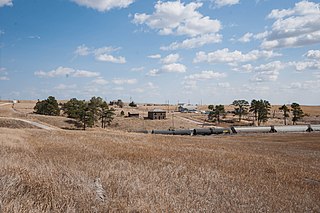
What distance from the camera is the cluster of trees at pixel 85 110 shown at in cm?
9350

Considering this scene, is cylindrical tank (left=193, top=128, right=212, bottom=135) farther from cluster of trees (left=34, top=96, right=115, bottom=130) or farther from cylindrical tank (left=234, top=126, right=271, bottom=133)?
cluster of trees (left=34, top=96, right=115, bottom=130)

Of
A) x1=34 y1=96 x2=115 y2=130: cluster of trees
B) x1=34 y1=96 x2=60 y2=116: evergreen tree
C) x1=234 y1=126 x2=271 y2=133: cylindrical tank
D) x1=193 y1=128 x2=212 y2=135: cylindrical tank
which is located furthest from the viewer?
x1=34 y1=96 x2=60 y2=116: evergreen tree

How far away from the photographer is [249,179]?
571 inches

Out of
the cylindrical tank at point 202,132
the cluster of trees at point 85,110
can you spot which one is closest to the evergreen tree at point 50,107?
the cluster of trees at point 85,110

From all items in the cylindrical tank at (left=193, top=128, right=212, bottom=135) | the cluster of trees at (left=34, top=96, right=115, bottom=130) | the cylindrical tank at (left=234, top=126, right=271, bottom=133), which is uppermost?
the cluster of trees at (left=34, top=96, right=115, bottom=130)

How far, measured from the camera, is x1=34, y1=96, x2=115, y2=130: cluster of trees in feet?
307

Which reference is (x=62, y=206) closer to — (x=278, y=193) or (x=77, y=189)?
(x=77, y=189)

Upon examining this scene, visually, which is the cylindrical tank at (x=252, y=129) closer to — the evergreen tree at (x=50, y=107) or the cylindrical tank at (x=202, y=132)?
the cylindrical tank at (x=202, y=132)

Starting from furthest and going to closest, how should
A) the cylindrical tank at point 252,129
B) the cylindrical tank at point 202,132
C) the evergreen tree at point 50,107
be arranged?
the evergreen tree at point 50,107 < the cylindrical tank at point 252,129 < the cylindrical tank at point 202,132

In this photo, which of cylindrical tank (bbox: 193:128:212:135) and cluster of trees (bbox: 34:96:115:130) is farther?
cluster of trees (bbox: 34:96:115:130)

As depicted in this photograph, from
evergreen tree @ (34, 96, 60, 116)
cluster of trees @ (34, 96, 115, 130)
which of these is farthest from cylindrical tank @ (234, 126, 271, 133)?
evergreen tree @ (34, 96, 60, 116)

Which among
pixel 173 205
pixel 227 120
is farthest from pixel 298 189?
pixel 227 120

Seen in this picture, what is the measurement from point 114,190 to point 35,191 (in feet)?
7.00

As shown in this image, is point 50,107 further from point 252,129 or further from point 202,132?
point 252,129
